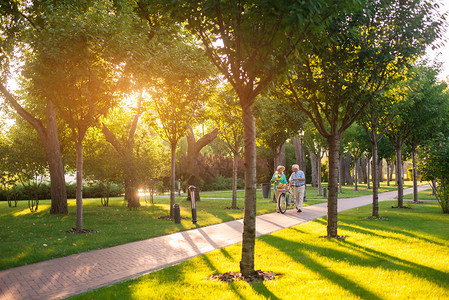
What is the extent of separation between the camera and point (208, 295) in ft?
16.1

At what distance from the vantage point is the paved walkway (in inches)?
212

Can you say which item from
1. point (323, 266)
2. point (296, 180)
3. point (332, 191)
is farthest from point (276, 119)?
point (323, 266)

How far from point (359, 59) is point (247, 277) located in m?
5.82

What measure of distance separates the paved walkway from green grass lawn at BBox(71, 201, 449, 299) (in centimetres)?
49

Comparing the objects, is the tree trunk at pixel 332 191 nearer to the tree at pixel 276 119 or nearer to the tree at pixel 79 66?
the tree at pixel 276 119

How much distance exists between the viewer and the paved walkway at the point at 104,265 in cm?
539

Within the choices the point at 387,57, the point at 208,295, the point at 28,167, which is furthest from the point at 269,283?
the point at 28,167

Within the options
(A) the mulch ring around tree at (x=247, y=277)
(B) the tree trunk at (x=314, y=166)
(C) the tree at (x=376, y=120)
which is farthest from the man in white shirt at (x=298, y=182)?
(B) the tree trunk at (x=314, y=166)

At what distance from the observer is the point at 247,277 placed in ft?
18.5

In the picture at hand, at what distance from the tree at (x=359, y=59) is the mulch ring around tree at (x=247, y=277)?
3802 millimetres

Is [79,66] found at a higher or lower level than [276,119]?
higher

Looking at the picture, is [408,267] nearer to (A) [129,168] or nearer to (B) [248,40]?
(B) [248,40]

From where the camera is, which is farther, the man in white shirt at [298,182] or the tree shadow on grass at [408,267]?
the man in white shirt at [298,182]

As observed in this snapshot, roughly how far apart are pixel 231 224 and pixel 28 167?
1167cm
